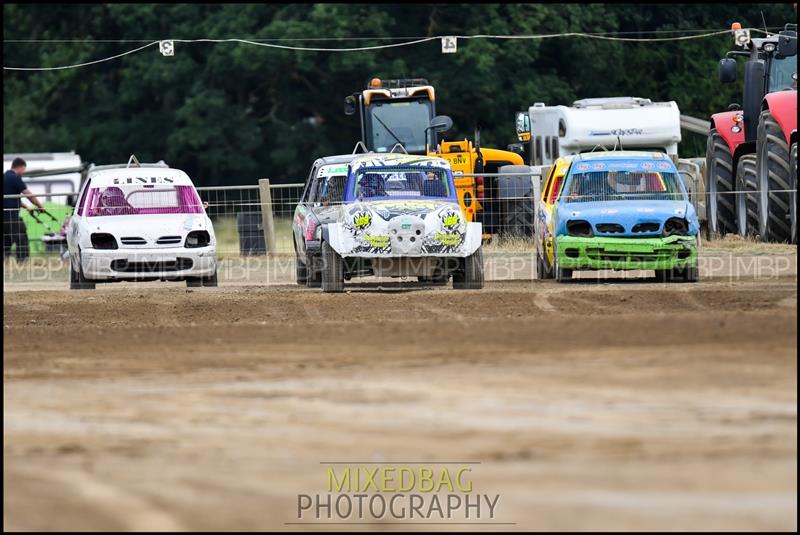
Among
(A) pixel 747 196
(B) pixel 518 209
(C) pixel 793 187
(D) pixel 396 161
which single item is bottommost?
(B) pixel 518 209

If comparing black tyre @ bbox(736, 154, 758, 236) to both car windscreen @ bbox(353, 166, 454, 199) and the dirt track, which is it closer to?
car windscreen @ bbox(353, 166, 454, 199)

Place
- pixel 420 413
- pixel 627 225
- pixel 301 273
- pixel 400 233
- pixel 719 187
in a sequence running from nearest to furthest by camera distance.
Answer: pixel 420 413 < pixel 400 233 < pixel 627 225 < pixel 301 273 < pixel 719 187

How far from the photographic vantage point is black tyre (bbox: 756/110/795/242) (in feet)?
71.5

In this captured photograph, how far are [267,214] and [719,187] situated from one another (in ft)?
22.8

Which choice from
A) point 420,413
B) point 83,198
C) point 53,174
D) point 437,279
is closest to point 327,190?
point 437,279

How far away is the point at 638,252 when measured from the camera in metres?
19.8

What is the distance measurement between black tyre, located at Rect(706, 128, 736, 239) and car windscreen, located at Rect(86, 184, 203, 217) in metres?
7.39

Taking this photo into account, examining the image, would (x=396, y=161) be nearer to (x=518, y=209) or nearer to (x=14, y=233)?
(x=518, y=209)

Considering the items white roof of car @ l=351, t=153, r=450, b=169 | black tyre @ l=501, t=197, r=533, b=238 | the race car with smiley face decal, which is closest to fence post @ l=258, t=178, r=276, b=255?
black tyre @ l=501, t=197, r=533, b=238

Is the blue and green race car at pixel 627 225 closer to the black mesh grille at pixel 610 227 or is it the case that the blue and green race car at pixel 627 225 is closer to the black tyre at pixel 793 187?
the black mesh grille at pixel 610 227

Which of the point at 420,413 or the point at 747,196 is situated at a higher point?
the point at 747,196

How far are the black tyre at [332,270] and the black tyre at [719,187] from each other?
696cm

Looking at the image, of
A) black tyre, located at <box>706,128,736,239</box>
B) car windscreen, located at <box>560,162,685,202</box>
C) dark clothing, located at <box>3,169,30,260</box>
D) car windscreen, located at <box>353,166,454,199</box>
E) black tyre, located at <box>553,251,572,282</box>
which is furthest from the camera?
dark clothing, located at <box>3,169,30,260</box>

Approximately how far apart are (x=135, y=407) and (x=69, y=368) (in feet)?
6.56
